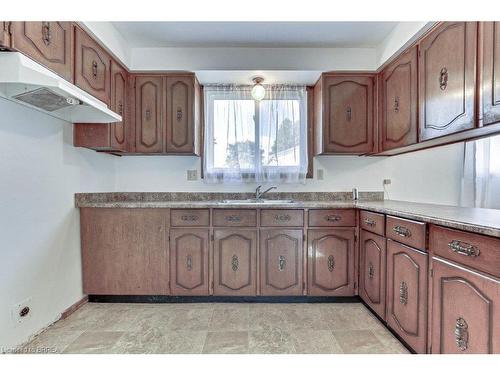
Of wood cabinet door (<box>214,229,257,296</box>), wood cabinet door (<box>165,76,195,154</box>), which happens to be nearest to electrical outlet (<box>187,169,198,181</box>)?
wood cabinet door (<box>165,76,195,154</box>)

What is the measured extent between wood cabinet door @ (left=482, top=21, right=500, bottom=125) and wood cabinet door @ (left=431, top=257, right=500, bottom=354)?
0.76 metres

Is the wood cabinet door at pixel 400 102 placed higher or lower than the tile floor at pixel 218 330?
higher

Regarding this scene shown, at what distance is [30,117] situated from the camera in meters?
1.67

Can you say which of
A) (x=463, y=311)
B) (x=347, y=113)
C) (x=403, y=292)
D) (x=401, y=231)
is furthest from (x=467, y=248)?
(x=347, y=113)

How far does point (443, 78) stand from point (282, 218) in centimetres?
144

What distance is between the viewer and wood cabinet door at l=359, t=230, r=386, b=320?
1858 millimetres

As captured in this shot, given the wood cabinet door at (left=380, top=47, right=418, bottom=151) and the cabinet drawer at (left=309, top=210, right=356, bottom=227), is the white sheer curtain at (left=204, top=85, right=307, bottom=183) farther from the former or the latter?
the wood cabinet door at (left=380, top=47, right=418, bottom=151)

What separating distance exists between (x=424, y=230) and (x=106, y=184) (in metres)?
2.63

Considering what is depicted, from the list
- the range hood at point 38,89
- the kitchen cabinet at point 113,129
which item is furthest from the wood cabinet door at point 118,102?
the range hood at point 38,89

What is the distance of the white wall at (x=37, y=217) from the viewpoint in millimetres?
1521

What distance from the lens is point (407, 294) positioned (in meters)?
1.56

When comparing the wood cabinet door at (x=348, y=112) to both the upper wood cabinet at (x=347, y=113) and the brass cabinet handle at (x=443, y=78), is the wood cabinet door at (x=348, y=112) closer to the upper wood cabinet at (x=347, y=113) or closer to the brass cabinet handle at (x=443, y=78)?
the upper wood cabinet at (x=347, y=113)

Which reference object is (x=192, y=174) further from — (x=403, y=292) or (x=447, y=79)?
(x=447, y=79)
